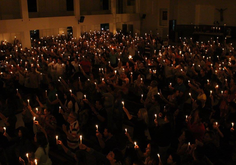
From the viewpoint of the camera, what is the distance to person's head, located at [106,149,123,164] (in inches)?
192

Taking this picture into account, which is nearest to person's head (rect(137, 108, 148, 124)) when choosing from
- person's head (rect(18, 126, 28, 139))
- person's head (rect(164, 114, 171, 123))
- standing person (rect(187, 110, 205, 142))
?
person's head (rect(164, 114, 171, 123))

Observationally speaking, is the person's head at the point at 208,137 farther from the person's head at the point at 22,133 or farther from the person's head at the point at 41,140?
the person's head at the point at 22,133

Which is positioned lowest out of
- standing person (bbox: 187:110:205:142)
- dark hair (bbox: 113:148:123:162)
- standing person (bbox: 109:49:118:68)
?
dark hair (bbox: 113:148:123:162)

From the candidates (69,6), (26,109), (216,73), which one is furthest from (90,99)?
(69,6)

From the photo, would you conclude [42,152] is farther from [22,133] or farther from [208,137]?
[208,137]

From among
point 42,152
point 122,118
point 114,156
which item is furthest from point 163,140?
point 42,152

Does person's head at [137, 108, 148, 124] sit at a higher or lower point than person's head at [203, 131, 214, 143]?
higher

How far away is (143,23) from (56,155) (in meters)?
23.4

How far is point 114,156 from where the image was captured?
16.6 feet

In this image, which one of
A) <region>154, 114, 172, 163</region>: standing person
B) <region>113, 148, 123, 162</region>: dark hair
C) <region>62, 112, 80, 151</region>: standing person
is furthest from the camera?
<region>62, 112, 80, 151</region>: standing person

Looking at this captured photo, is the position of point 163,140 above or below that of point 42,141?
below

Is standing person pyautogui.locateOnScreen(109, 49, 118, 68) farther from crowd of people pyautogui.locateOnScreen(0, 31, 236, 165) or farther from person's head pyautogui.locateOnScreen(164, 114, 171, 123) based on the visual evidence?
person's head pyautogui.locateOnScreen(164, 114, 171, 123)

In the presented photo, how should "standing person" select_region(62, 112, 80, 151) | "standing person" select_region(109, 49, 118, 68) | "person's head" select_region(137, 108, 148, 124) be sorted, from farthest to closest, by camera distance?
1. "standing person" select_region(109, 49, 118, 68)
2. "person's head" select_region(137, 108, 148, 124)
3. "standing person" select_region(62, 112, 80, 151)

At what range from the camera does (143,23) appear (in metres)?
28.7
